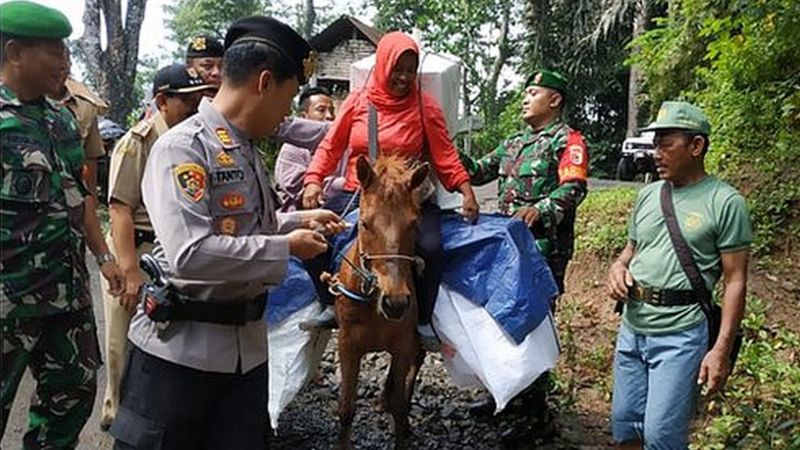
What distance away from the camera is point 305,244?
2.24 metres

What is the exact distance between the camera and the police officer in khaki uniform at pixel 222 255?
6.92 feet

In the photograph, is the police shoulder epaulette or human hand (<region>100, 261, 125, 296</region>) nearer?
human hand (<region>100, 261, 125, 296</region>)

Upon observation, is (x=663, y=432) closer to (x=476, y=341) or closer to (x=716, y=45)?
(x=476, y=341)

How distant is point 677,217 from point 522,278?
34.8 inches

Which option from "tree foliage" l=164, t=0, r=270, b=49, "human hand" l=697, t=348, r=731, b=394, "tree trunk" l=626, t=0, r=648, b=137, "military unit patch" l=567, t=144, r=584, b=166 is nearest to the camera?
"human hand" l=697, t=348, r=731, b=394

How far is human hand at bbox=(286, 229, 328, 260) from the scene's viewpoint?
2219mm

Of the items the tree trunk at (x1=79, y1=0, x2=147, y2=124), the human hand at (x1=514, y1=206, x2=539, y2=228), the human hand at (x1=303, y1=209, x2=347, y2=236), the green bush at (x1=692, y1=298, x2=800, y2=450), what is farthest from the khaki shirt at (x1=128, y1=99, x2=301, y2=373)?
the tree trunk at (x1=79, y1=0, x2=147, y2=124)

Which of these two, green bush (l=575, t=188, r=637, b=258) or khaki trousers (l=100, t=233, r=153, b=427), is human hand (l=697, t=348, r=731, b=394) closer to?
khaki trousers (l=100, t=233, r=153, b=427)

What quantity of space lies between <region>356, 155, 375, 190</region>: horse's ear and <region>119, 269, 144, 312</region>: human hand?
116cm

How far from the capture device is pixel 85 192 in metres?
3.08

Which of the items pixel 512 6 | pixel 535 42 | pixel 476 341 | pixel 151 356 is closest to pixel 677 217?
pixel 476 341

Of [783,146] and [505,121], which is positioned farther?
[505,121]

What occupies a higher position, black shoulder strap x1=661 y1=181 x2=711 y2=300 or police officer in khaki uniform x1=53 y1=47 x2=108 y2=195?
police officer in khaki uniform x1=53 y1=47 x2=108 y2=195

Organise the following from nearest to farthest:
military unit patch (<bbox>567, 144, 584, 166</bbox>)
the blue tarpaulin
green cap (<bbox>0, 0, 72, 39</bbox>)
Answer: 1. green cap (<bbox>0, 0, 72, 39</bbox>)
2. the blue tarpaulin
3. military unit patch (<bbox>567, 144, 584, 166</bbox>)
